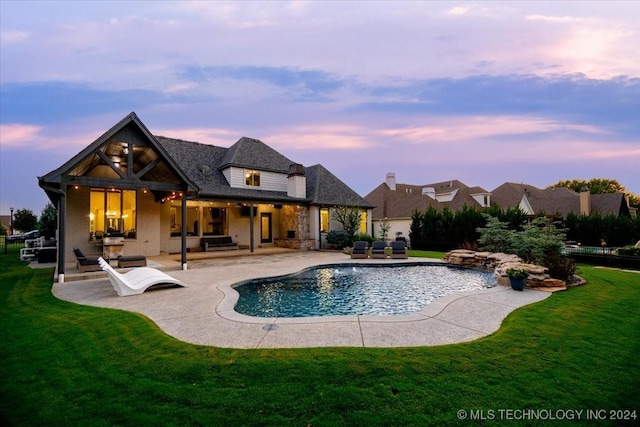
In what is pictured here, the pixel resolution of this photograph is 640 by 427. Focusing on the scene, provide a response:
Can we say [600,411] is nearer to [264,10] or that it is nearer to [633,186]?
[264,10]

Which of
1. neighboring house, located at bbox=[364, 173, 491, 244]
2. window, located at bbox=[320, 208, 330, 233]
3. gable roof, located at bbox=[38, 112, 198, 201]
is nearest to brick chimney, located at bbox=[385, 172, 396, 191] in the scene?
neighboring house, located at bbox=[364, 173, 491, 244]

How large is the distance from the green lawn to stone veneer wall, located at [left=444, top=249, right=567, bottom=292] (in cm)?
371

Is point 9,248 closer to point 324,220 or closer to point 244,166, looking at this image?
point 244,166

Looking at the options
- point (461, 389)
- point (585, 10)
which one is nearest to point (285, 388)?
point (461, 389)

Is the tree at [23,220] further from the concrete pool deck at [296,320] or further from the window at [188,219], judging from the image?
the concrete pool deck at [296,320]

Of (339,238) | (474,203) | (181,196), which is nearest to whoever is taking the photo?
(181,196)

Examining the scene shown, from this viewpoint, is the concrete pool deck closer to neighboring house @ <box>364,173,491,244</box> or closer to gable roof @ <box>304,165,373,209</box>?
gable roof @ <box>304,165,373,209</box>

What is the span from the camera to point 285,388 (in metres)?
3.34

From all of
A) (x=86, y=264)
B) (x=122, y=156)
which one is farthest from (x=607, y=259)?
(x=122, y=156)

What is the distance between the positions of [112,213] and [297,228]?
35.2 ft

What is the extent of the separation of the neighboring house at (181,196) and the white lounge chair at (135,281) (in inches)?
113

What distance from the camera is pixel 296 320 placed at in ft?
19.5

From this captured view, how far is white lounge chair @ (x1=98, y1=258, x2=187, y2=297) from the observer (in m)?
8.14

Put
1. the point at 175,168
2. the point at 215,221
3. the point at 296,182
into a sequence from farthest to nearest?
the point at 296,182, the point at 215,221, the point at 175,168
